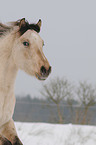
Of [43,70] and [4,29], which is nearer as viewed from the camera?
[43,70]

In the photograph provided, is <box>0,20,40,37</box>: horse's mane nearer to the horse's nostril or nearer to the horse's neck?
the horse's neck

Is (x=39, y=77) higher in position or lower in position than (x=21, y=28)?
lower

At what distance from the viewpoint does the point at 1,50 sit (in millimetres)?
2443

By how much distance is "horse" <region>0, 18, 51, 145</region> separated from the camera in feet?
7.34

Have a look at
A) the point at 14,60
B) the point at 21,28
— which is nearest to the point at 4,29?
the point at 21,28

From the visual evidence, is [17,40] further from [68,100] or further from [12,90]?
[68,100]

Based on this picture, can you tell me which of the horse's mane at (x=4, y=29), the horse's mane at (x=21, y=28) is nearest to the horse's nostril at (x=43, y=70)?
the horse's mane at (x=21, y=28)

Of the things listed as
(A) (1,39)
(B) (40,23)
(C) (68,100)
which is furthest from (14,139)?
(C) (68,100)

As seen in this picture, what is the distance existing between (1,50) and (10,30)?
0.97 ft

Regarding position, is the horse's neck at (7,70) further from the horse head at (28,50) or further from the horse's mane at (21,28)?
the horse's mane at (21,28)

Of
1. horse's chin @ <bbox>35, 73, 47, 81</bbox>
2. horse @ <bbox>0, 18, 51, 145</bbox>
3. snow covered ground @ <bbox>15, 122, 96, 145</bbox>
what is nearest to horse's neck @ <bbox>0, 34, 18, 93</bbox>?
horse @ <bbox>0, 18, 51, 145</bbox>

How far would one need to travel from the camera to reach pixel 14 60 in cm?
233

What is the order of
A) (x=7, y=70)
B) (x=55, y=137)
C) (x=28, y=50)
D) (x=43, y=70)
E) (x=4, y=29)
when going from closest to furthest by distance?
(x=43, y=70), (x=28, y=50), (x=7, y=70), (x=4, y=29), (x=55, y=137)

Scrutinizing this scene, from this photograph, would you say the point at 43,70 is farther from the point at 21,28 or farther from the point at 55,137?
the point at 55,137
